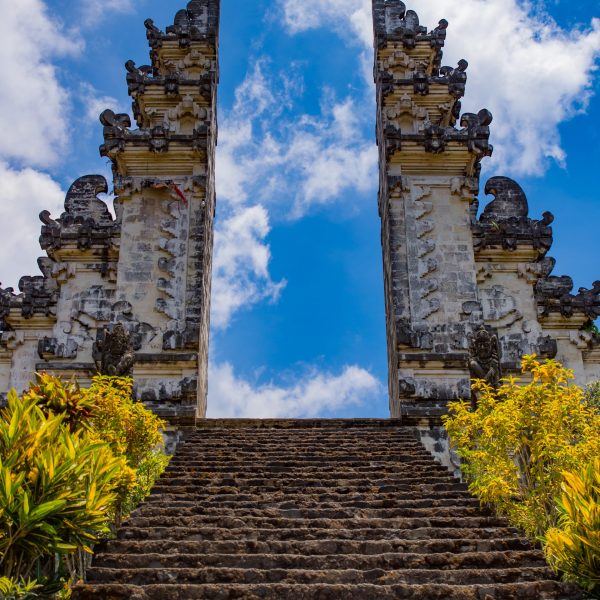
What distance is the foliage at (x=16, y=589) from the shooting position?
669 centimetres

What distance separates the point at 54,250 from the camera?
17.1m

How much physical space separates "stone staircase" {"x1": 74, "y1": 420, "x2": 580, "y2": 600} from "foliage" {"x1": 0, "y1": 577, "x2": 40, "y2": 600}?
1.36ft

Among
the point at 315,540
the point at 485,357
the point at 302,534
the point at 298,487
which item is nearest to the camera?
the point at 315,540

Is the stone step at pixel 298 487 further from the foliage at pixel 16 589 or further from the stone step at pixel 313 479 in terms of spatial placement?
the foliage at pixel 16 589

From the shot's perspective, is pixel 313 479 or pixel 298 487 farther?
pixel 313 479

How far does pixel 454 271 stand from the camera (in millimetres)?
16516

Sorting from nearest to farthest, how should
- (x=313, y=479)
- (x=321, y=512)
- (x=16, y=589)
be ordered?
(x=16, y=589) → (x=321, y=512) → (x=313, y=479)

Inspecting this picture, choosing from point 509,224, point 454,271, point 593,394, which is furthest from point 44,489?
point 509,224

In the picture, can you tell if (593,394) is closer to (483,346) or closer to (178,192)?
(483,346)

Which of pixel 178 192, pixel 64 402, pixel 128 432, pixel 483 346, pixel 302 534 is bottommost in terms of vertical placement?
pixel 302 534

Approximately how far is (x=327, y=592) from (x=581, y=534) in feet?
7.53

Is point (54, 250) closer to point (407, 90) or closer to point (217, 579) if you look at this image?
point (407, 90)

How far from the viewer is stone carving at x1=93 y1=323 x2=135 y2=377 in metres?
14.4

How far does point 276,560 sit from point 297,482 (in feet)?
8.64
